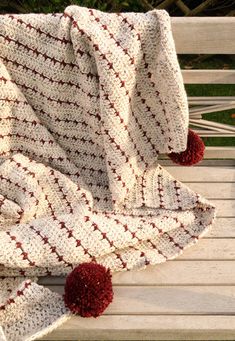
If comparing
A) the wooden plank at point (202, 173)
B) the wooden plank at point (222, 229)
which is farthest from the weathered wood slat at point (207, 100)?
the wooden plank at point (222, 229)

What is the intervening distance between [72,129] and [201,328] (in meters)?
0.51

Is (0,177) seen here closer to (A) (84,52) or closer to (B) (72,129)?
(B) (72,129)

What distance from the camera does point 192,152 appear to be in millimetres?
1338

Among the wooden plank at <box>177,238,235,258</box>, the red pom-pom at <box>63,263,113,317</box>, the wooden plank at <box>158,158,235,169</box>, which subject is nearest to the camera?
the red pom-pom at <box>63,263,113,317</box>

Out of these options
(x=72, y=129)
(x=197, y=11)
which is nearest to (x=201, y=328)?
(x=72, y=129)

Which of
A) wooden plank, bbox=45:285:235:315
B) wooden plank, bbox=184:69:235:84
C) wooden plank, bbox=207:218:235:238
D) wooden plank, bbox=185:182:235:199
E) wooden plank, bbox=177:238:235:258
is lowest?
wooden plank, bbox=45:285:235:315

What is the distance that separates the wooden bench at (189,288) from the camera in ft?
3.62

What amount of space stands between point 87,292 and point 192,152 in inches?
17.2

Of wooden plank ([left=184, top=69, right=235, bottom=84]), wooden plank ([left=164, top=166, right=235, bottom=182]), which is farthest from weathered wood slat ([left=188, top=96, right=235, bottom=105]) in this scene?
wooden plank ([left=164, top=166, right=235, bottom=182])

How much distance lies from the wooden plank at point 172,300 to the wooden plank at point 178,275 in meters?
0.01

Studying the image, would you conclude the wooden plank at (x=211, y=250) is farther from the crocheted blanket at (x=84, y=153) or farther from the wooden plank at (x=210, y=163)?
the wooden plank at (x=210, y=163)

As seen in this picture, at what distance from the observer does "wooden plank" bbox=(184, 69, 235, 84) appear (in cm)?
132

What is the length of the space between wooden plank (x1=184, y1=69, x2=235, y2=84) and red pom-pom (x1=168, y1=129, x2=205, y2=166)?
123 millimetres

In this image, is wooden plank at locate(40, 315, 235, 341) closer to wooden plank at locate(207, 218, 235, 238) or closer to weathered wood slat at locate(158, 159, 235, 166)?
wooden plank at locate(207, 218, 235, 238)
